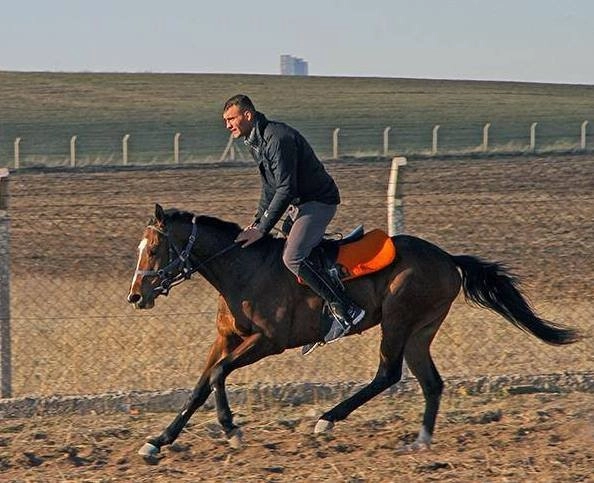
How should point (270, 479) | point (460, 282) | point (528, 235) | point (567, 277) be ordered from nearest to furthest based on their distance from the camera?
point (270, 479) < point (460, 282) < point (567, 277) < point (528, 235)

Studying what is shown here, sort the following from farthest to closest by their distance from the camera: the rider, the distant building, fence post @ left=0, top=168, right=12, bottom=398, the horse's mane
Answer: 1. the distant building
2. fence post @ left=0, top=168, right=12, bottom=398
3. the horse's mane
4. the rider

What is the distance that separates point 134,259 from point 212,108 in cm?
3777

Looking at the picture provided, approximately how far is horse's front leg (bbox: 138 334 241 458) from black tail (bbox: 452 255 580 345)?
5.62 feet

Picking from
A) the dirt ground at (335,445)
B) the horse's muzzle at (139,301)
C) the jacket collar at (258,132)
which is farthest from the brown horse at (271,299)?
the jacket collar at (258,132)

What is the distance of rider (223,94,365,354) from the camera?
Answer: 8.95 meters

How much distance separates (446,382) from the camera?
1078 cm

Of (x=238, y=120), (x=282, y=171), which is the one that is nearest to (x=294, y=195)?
(x=282, y=171)

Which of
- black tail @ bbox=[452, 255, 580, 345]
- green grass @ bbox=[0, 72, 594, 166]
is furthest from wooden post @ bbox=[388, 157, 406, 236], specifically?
green grass @ bbox=[0, 72, 594, 166]

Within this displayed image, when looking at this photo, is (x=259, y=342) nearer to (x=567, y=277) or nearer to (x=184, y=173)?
(x=567, y=277)

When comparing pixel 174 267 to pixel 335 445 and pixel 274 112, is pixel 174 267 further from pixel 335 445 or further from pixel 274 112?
pixel 274 112

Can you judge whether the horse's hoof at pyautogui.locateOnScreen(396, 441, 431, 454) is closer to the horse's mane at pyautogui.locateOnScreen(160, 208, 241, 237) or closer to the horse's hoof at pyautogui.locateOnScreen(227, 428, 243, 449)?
the horse's hoof at pyautogui.locateOnScreen(227, 428, 243, 449)

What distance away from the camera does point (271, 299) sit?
30.0 ft

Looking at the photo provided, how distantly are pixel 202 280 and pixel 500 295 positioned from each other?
250 inches

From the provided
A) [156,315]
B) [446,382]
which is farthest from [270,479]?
[156,315]
